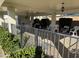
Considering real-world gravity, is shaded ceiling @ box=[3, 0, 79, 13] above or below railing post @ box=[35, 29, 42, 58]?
above

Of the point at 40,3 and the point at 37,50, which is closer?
the point at 37,50

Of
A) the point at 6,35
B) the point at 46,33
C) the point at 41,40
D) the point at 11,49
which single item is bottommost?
the point at 11,49

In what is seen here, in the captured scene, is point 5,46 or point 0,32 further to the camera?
point 0,32

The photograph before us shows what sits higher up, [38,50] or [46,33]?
[46,33]

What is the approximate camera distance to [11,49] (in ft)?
22.7

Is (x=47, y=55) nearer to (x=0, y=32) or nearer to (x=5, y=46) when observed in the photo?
(x=5, y=46)

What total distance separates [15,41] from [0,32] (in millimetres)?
1248

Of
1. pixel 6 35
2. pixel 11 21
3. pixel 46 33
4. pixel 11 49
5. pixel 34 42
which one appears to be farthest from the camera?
pixel 11 21

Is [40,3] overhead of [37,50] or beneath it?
overhead

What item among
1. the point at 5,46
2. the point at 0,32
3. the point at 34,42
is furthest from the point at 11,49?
the point at 34,42

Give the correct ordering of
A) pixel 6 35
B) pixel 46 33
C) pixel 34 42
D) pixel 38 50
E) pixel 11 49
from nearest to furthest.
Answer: pixel 46 33 → pixel 38 50 → pixel 34 42 → pixel 11 49 → pixel 6 35

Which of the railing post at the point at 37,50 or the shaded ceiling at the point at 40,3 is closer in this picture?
the railing post at the point at 37,50

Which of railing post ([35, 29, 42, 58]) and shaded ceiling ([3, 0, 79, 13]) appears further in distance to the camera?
shaded ceiling ([3, 0, 79, 13])

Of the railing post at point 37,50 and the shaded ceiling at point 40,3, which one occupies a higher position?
the shaded ceiling at point 40,3
